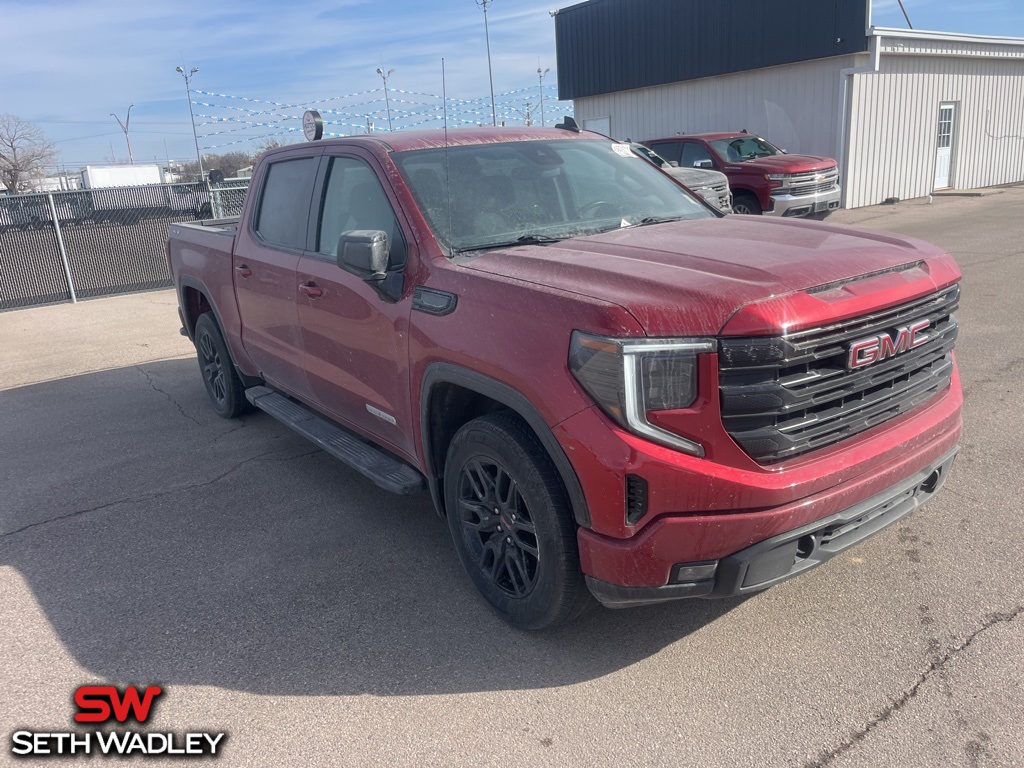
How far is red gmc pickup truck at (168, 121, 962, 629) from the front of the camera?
2.55 m

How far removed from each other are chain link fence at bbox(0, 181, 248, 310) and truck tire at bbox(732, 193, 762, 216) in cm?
854

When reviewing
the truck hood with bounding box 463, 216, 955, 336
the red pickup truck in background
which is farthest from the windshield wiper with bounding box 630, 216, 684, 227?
the red pickup truck in background

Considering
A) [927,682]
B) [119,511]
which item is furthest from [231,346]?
[927,682]

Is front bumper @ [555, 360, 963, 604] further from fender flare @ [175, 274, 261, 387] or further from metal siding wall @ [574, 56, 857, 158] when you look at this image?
metal siding wall @ [574, 56, 857, 158]

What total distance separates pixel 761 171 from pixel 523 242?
38.0 ft

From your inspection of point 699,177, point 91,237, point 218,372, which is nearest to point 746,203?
point 699,177

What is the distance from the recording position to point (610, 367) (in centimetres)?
254

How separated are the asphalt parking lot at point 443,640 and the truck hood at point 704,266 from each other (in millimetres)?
1295

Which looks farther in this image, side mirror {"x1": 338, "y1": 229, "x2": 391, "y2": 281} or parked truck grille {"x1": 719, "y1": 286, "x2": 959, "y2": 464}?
side mirror {"x1": 338, "y1": 229, "x2": 391, "y2": 281}

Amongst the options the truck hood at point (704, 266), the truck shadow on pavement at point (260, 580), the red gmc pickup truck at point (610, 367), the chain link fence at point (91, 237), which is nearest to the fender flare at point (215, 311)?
the truck shadow on pavement at point (260, 580)

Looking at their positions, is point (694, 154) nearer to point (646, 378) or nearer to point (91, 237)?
point (91, 237)

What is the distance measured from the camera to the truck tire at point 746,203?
46.5ft

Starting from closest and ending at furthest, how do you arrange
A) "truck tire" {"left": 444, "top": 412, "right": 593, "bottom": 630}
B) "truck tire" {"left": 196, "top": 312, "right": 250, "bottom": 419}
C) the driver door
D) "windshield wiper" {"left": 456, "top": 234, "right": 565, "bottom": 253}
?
1. "truck tire" {"left": 444, "top": 412, "right": 593, "bottom": 630}
2. "windshield wiper" {"left": 456, "top": 234, "right": 565, "bottom": 253}
3. the driver door
4. "truck tire" {"left": 196, "top": 312, "right": 250, "bottom": 419}

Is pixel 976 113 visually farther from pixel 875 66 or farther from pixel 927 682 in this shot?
pixel 927 682
